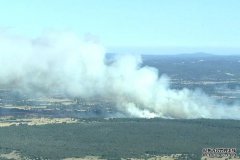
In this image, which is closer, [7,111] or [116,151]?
[116,151]

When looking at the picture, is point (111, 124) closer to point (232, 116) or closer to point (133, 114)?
point (133, 114)

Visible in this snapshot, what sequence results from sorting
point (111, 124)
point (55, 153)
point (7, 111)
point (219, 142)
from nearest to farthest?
1. point (55, 153)
2. point (219, 142)
3. point (111, 124)
4. point (7, 111)

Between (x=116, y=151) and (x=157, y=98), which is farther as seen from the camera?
(x=157, y=98)

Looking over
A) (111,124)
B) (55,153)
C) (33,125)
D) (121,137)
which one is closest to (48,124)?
(33,125)

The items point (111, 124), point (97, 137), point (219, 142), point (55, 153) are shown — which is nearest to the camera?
point (55, 153)

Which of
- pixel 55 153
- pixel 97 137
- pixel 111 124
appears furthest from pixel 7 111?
pixel 55 153

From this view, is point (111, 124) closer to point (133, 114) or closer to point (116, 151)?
point (133, 114)
